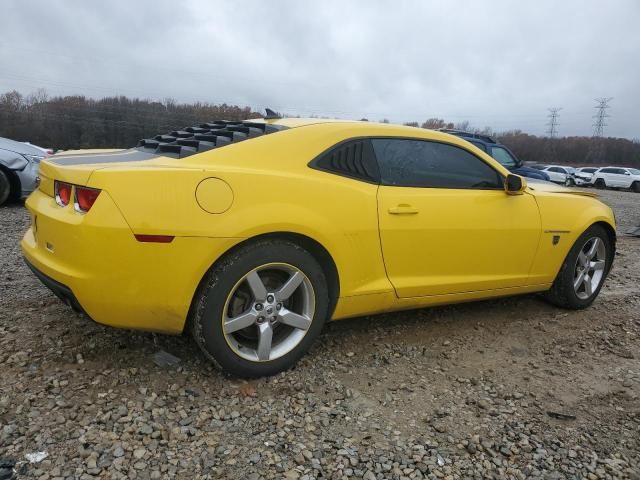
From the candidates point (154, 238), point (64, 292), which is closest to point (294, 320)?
point (154, 238)

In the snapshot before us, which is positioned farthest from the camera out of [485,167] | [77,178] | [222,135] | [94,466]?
[485,167]

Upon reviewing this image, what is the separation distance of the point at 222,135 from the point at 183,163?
501 mm

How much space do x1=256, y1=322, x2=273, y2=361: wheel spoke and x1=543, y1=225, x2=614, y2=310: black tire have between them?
103 inches

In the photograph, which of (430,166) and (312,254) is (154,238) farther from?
(430,166)

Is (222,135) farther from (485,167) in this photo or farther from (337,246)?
(485,167)

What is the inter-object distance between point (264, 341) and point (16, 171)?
628 centimetres

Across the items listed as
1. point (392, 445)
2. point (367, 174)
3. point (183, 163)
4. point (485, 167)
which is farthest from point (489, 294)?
point (183, 163)

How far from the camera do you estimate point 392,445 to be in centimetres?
226

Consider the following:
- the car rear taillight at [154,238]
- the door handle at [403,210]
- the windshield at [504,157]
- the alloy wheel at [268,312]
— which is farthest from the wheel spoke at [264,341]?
the windshield at [504,157]

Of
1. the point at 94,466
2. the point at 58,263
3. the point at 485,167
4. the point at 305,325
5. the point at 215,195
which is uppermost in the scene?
the point at 485,167

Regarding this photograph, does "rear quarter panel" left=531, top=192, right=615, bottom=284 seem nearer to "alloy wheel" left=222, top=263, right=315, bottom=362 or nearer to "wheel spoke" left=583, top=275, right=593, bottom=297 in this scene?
"wheel spoke" left=583, top=275, right=593, bottom=297

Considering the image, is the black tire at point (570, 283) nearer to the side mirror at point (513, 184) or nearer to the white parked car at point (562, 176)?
the side mirror at point (513, 184)

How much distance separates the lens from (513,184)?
354 cm

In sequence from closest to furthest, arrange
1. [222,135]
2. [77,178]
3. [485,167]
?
[77,178], [222,135], [485,167]
